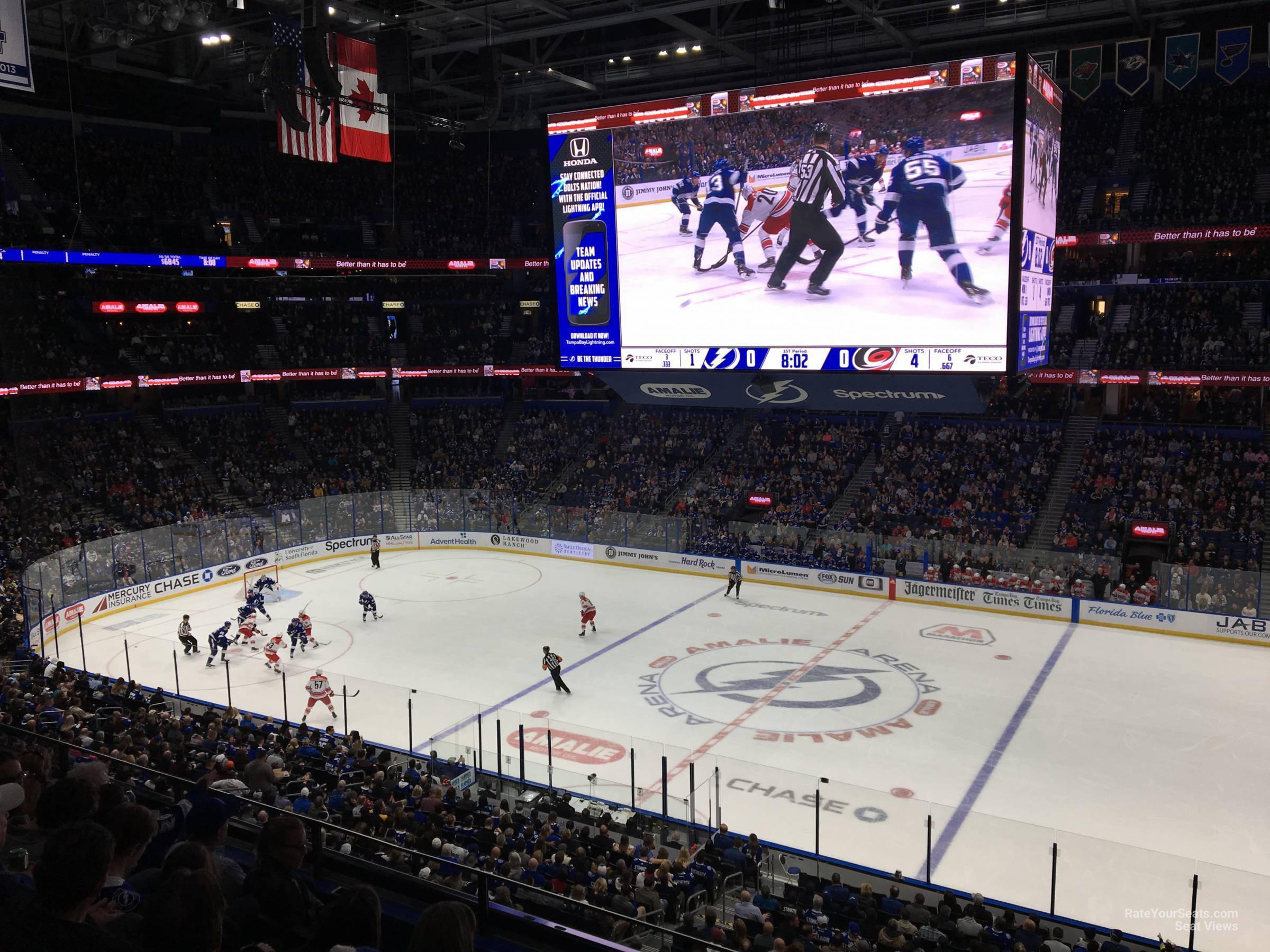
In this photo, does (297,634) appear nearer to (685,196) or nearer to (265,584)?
(265,584)

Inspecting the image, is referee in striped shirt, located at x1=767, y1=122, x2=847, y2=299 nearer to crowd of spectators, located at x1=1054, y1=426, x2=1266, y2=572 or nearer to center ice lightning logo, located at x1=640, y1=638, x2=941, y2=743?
center ice lightning logo, located at x1=640, y1=638, x2=941, y2=743

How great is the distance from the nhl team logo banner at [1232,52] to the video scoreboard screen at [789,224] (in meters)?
8.38

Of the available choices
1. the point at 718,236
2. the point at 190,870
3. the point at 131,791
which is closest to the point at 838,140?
the point at 718,236

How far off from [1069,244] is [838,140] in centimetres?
1825

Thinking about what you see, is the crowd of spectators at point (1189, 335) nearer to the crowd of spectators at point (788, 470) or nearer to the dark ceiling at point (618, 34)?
the crowd of spectators at point (788, 470)

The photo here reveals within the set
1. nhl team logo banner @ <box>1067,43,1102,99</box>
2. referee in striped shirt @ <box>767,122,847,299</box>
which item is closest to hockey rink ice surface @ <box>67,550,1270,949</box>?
referee in striped shirt @ <box>767,122,847,299</box>

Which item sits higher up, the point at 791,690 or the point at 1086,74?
the point at 1086,74

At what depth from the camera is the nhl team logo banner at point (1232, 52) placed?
23.2 meters

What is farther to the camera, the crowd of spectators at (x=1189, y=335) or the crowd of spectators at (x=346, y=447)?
the crowd of spectators at (x=346, y=447)

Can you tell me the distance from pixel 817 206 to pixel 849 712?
9875mm

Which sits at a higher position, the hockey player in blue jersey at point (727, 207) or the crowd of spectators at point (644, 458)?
the hockey player in blue jersey at point (727, 207)

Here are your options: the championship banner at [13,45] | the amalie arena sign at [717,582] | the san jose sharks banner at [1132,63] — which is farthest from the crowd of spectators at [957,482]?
the championship banner at [13,45]

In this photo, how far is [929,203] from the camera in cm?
1756

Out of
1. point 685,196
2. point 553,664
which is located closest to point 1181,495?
point 685,196
